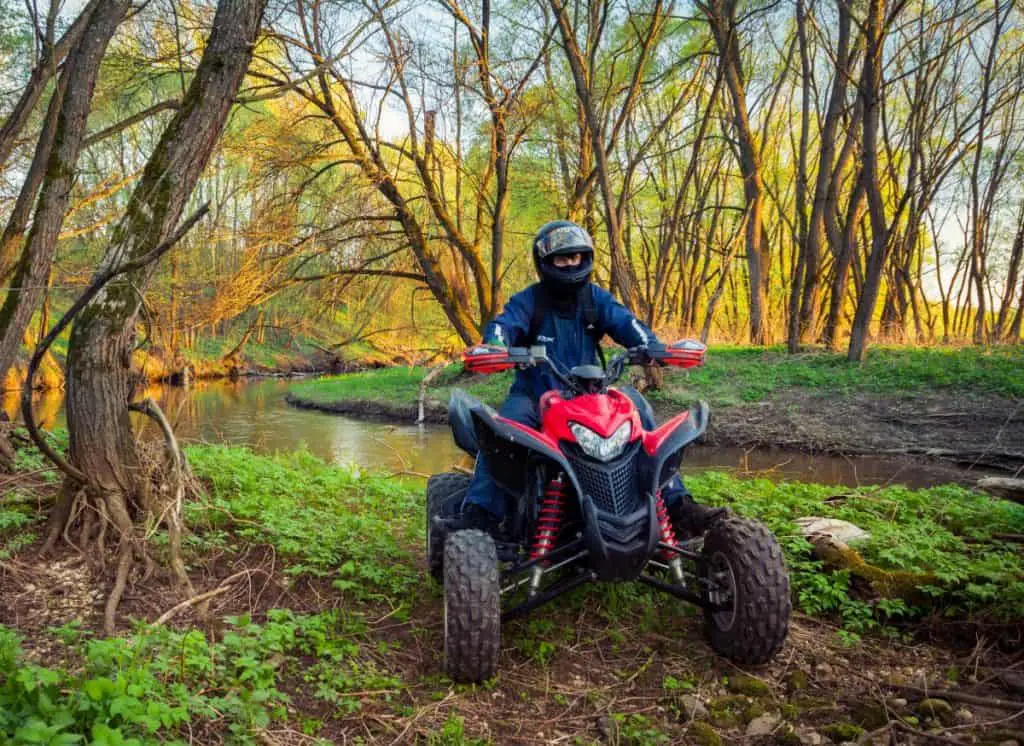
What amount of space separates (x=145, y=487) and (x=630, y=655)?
105 inches

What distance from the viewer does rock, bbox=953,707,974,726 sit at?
262 cm

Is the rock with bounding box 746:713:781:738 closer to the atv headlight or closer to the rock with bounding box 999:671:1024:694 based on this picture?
the rock with bounding box 999:671:1024:694

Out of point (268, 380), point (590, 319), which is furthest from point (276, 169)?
point (268, 380)

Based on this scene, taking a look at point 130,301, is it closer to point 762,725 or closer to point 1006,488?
point 762,725

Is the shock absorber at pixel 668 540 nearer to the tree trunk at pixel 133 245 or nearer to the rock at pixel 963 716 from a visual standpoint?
the rock at pixel 963 716

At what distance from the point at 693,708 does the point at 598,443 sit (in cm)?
110

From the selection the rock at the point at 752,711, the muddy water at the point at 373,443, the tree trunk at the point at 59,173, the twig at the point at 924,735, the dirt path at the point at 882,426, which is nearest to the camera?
the twig at the point at 924,735

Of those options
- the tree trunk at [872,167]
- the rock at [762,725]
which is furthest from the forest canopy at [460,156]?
the rock at [762,725]

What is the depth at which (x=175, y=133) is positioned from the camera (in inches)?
149

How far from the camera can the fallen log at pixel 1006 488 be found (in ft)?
13.8

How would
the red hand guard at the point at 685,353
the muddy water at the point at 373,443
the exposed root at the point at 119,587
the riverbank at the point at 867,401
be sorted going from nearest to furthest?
the exposed root at the point at 119,587
the red hand guard at the point at 685,353
the muddy water at the point at 373,443
the riverbank at the point at 867,401

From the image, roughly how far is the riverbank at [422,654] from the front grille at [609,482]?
2.49 ft

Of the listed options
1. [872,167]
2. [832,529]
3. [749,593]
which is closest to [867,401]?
[872,167]

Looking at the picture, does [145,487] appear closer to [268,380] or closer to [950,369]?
[950,369]
